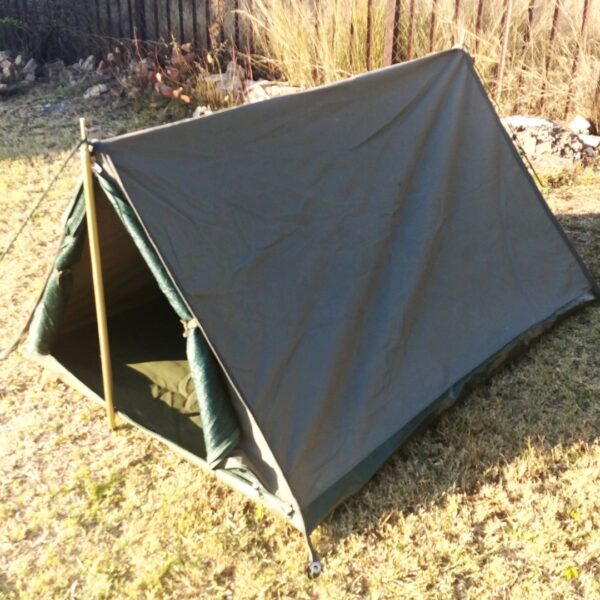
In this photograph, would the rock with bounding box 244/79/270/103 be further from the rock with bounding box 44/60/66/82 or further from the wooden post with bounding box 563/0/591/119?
the rock with bounding box 44/60/66/82

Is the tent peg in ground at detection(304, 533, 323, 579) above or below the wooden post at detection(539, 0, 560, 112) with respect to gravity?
below

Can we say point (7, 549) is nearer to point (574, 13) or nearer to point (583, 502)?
point (583, 502)

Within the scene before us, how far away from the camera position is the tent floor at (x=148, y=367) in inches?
126

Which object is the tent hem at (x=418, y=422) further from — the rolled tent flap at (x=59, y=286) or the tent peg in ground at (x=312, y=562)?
the rolled tent flap at (x=59, y=286)

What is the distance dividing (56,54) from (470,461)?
26.6 ft

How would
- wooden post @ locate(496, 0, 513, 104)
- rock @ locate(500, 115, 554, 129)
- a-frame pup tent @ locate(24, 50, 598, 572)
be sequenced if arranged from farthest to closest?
rock @ locate(500, 115, 554, 129) < wooden post @ locate(496, 0, 513, 104) < a-frame pup tent @ locate(24, 50, 598, 572)

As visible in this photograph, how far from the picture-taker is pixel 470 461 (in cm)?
299

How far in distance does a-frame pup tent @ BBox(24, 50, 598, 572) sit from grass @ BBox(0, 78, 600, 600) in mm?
120

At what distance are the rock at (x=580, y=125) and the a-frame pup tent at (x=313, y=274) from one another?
2.50 metres

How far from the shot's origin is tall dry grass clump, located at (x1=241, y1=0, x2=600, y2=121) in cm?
600

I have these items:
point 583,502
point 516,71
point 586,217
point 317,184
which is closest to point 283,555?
point 583,502

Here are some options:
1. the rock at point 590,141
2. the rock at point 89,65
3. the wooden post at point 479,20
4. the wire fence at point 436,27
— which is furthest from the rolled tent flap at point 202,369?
the rock at point 89,65

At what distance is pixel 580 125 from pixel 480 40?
104cm

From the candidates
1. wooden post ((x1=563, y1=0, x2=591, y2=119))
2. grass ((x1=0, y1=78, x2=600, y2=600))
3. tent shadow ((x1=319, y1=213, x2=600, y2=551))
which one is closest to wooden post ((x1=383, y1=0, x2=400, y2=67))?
wooden post ((x1=563, y1=0, x2=591, y2=119))
